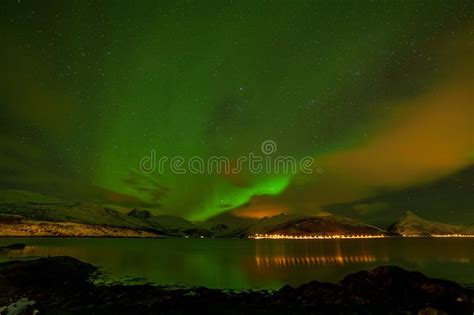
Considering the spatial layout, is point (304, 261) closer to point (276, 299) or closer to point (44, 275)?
point (276, 299)

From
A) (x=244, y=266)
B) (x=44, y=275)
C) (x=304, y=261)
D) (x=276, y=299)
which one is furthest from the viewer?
(x=304, y=261)

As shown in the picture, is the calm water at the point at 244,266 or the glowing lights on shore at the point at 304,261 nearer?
the calm water at the point at 244,266

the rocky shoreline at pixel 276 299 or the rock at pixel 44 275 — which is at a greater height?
the rock at pixel 44 275

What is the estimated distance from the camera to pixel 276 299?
97.6 feet

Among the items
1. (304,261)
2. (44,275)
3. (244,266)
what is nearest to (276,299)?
(44,275)

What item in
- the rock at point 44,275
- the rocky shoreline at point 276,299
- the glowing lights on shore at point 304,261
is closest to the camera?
the rocky shoreline at point 276,299

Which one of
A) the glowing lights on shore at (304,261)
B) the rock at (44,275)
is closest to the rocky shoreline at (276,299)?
the rock at (44,275)

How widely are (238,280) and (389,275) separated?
23.2m

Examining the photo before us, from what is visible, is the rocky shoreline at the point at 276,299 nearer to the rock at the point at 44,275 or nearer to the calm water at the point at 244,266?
the rock at the point at 44,275

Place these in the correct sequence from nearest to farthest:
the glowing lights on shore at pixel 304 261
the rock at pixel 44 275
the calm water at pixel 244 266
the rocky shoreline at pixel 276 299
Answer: the rocky shoreline at pixel 276 299
the rock at pixel 44 275
the calm water at pixel 244 266
the glowing lights on shore at pixel 304 261

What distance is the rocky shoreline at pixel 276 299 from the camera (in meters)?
25.8

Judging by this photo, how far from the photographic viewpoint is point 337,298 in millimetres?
27453

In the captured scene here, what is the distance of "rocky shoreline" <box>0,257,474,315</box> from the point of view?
25.8 metres

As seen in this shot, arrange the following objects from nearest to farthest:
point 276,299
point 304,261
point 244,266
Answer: point 276,299
point 244,266
point 304,261
